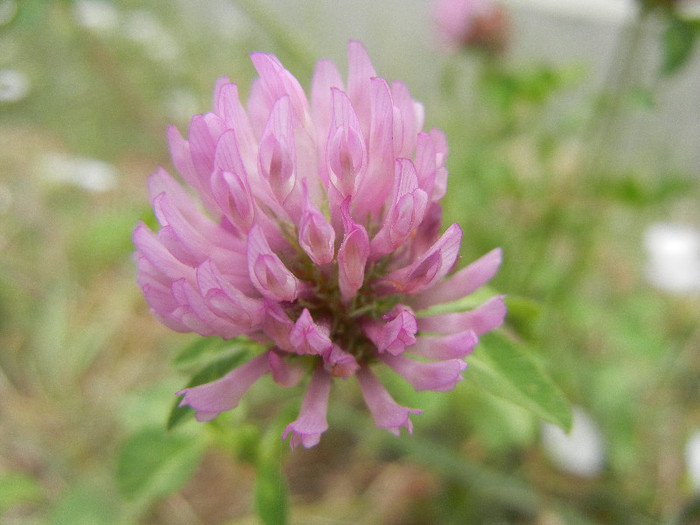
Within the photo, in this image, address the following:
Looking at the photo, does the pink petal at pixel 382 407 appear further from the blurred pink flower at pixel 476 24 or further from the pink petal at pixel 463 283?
the blurred pink flower at pixel 476 24

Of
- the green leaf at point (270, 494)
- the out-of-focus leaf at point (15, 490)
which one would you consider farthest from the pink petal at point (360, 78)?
the out-of-focus leaf at point (15, 490)

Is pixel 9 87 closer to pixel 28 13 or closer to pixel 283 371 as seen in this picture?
pixel 28 13

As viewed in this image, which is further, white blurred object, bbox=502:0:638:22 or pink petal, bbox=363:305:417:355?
white blurred object, bbox=502:0:638:22

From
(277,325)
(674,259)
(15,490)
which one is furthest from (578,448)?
(15,490)

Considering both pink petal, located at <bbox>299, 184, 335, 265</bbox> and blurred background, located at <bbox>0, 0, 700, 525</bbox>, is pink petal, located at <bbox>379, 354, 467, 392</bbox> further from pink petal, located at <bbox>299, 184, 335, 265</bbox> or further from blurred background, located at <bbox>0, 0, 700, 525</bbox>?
blurred background, located at <bbox>0, 0, 700, 525</bbox>

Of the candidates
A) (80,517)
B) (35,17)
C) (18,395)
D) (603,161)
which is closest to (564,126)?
(603,161)

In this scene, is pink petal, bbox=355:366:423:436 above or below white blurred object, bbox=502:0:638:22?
below

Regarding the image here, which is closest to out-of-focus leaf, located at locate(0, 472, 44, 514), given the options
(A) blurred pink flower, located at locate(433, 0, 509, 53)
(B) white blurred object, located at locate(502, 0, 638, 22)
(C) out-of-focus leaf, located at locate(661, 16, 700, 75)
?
(C) out-of-focus leaf, located at locate(661, 16, 700, 75)
